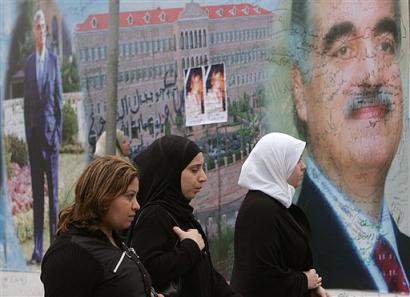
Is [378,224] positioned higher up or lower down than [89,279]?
lower down

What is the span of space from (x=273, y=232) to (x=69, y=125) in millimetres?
5126

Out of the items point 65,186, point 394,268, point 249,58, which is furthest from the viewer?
point 65,186

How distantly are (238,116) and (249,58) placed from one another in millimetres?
459

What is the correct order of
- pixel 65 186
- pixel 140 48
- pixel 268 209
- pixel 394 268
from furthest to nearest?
1. pixel 65 186
2. pixel 140 48
3. pixel 394 268
4. pixel 268 209

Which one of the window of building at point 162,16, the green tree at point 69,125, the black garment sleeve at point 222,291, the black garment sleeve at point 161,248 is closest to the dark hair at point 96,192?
the black garment sleeve at point 161,248

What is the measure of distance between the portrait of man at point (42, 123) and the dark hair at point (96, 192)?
6039 mm

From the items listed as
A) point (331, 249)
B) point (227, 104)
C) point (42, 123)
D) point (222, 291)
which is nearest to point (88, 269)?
point (222, 291)

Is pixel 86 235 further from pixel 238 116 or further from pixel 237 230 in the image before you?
pixel 238 116

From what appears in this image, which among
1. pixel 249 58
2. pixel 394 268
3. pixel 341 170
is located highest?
pixel 249 58

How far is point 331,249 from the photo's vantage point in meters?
7.61

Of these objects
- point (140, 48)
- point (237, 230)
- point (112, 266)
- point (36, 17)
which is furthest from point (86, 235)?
point (36, 17)

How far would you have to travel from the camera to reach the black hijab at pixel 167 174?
172 inches

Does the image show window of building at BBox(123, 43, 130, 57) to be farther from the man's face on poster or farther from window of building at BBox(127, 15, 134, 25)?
the man's face on poster

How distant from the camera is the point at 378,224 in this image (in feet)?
24.1
